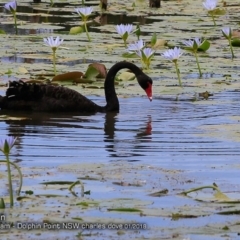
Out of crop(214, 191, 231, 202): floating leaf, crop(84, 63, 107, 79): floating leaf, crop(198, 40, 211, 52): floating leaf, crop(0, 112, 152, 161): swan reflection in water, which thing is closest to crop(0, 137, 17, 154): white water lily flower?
crop(214, 191, 231, 202): floating leaf

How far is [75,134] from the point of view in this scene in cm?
894

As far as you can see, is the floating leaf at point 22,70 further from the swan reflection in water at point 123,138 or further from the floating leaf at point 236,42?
the floating leaf at point 236,42

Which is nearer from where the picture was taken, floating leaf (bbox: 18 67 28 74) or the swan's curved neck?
the swan's curved neck

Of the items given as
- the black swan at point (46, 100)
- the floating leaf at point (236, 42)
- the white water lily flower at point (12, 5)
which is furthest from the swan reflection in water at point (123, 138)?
the white water lily flower at point (12, 5)

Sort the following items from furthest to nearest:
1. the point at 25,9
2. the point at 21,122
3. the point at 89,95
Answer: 1. the point at 25,9
2. the point at 89,95
3. the point at 21,122

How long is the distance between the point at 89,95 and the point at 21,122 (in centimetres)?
187

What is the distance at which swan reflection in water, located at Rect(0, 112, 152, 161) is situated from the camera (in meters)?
7.80

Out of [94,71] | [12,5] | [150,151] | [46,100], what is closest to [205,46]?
[94,71]

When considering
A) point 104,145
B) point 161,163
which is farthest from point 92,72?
point 161,163

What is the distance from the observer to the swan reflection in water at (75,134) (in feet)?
25.6

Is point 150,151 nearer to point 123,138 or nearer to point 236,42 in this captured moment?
point 123,138

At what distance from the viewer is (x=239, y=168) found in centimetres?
708

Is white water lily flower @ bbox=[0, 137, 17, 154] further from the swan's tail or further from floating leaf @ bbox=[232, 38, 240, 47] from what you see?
floating leaf @ bbox=[232, 38, 240, 47]

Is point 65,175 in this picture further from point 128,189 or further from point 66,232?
point 66,232
